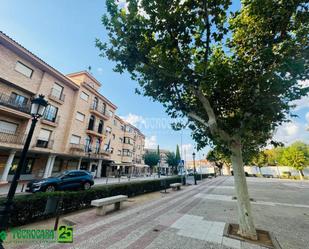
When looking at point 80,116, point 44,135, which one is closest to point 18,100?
point 44,135

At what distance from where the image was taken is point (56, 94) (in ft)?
64.9

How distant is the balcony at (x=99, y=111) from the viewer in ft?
84.3

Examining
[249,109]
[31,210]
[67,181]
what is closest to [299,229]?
[249,109]

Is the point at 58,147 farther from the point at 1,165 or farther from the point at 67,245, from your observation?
the point at 67,245

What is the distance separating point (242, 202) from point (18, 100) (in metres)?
20.3

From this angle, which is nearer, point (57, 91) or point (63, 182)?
point (63, 182)

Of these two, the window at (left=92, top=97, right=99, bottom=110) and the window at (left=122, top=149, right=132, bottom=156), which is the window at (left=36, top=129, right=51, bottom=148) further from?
the window at (left=122, top=149, right=132, bottom=156)

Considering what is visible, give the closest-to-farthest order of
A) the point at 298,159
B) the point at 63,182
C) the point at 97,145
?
the point at 63,182
the point at 97,145
the point at 298,159

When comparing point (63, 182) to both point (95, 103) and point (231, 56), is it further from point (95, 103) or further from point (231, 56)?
point (95, 103)

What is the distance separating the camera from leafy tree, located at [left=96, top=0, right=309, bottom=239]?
4.80 meters

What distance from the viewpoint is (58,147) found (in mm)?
19906

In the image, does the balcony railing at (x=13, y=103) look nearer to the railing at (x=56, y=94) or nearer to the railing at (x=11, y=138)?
the railing at (x=11, y=138)

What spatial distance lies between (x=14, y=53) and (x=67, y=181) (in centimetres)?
1334

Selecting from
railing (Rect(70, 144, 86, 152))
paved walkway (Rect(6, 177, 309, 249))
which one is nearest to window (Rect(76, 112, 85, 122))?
railing (Rect(70, 144, 86, 152))
